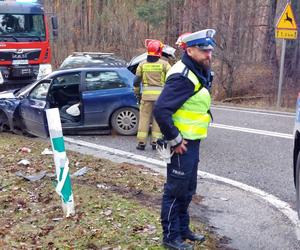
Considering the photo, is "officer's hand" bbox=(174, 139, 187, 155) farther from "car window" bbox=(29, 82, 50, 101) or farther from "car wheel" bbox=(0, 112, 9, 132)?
"car wheel" bbox=(0, 112, 9, 132)

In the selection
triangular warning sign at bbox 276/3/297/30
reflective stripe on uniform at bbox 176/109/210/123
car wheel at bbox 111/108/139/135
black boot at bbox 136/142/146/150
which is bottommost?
black boot at bbox 136/142/146/150

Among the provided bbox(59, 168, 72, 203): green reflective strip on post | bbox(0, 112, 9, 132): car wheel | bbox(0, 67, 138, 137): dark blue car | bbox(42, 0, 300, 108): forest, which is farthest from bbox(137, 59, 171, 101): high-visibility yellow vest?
bbox(42, 0, 300, 108): forest

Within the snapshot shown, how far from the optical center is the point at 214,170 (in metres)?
7.82

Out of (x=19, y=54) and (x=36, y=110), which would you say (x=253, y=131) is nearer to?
(x=36, y=110)

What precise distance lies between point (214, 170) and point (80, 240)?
349cm

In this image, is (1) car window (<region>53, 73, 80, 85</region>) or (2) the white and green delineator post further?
(1) car window (<region>53, 73, 80, 85</region>)

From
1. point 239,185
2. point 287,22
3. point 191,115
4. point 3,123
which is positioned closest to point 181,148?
point 191,115

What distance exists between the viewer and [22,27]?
1694 centimetres

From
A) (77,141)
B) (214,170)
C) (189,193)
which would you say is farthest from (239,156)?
(189,193)

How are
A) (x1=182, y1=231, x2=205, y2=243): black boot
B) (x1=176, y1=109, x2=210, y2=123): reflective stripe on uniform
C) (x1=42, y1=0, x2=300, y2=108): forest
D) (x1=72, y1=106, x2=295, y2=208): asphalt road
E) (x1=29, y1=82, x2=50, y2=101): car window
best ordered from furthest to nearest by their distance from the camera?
1. (x1=42, y1=0, x2=300, y2=108): forest
2. (x1=29, y1=82, x2=50, y2=101): car window
3. (x1=72, y1=106, x2=295, y2=208): asphalt road
4. (x1=182, y1=231, x2=205, y2=243): black boot
5. (x1=176, y1=109, x2=210, y2=123): reflective stripe on uniform

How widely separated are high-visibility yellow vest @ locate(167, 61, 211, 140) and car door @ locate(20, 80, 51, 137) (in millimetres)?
5343

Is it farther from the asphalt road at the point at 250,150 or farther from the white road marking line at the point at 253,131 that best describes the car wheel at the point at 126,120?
the white road marking line at the point at 253,131

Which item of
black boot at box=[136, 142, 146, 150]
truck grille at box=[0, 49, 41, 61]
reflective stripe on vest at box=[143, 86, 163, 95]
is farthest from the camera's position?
truck grille at box=[0, 49, 41, 61]

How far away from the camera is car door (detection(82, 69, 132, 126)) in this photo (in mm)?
10406
